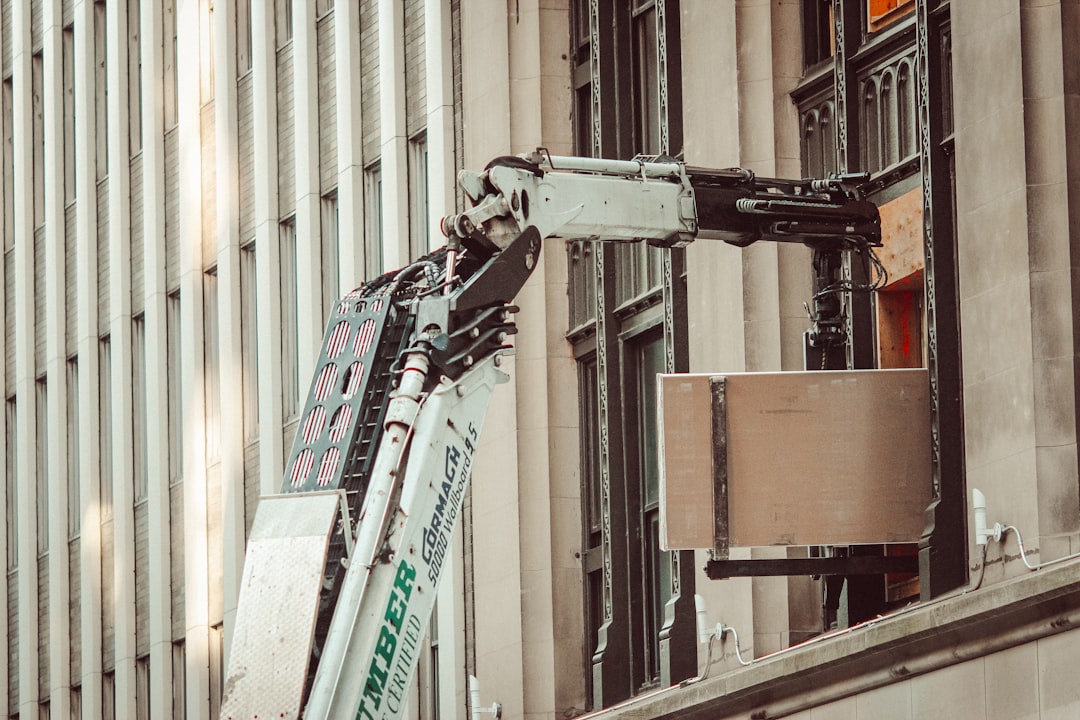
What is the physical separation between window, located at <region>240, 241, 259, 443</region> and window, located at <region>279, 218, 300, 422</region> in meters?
1.10

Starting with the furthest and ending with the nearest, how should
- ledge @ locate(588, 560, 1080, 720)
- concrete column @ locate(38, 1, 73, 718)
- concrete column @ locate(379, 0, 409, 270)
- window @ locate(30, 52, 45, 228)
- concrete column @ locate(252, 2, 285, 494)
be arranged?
window @ locate(30, 52, 45, 228), concrete column @ locate(38, 1, 73, 718), concrete column @ locate(252, 2, 285, 494), concrete column @ locate(379, 0, 409, 270), ledge @ locate(588, 560, 1080, 720)

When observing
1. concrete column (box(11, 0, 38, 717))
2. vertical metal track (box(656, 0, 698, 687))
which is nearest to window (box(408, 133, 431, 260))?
vertical metal track (box(656, 0, 698, 687))

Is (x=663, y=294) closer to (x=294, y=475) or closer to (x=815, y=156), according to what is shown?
(x=815, y=156)

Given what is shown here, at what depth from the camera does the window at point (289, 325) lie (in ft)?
119

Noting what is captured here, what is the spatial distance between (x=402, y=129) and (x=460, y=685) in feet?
24.1

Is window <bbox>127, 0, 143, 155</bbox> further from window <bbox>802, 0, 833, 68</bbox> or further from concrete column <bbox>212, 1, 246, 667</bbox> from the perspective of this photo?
window <bbox>802, 0, 833, 68</bbox>

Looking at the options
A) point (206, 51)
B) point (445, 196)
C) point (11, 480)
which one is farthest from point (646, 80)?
point (11, 480)

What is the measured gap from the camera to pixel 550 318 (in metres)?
30.1

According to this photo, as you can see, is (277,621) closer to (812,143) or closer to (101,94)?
(812,143)

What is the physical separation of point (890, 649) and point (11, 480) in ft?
96.9

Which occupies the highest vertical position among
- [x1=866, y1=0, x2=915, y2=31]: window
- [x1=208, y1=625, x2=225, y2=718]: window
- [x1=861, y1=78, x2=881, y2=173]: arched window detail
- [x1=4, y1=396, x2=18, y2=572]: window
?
[x1=866, y1=0, x2=915, y2=31]: window

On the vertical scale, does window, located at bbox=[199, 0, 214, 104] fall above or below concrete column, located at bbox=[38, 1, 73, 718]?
above

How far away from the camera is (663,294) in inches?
1056

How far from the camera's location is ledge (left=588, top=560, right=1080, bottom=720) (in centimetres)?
1850
